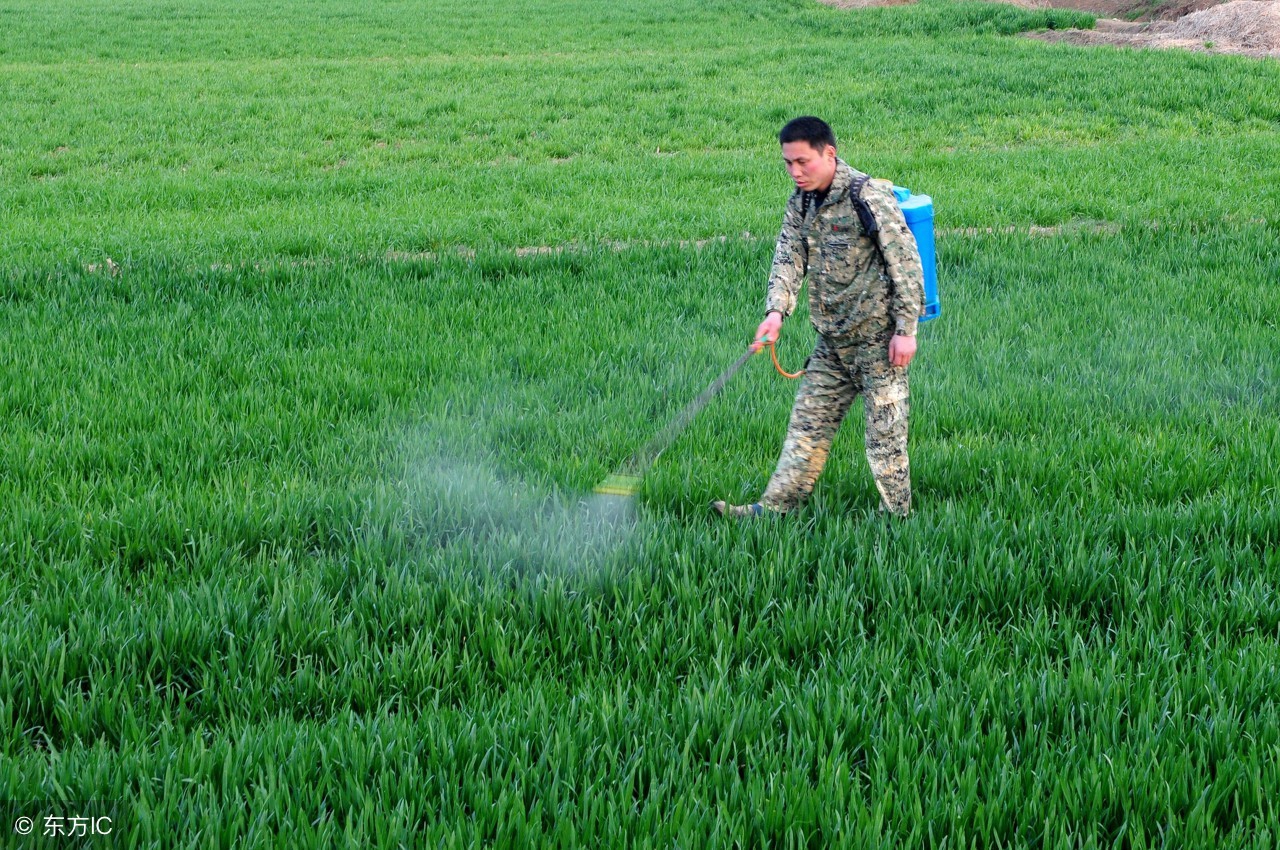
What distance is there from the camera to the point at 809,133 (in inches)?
150

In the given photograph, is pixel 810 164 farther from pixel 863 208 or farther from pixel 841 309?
pixel 841 309

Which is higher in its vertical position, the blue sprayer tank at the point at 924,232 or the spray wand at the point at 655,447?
the blue sprayer tank at the point at 924,232

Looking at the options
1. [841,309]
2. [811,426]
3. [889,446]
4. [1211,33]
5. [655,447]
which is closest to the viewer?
[889,446]

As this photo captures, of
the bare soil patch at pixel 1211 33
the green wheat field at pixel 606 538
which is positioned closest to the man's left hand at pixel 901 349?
the green wheat field at pixel 606 538

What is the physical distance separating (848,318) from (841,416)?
0.44 m

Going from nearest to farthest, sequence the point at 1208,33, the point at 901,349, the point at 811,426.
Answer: the point at 901,349 < the point at 811,426 < the point at 1208,33

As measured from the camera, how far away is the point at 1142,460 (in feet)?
14.3

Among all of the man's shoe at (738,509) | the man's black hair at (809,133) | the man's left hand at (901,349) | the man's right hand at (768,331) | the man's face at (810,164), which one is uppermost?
the man's black hair at (809,133)

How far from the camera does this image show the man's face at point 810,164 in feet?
12.6

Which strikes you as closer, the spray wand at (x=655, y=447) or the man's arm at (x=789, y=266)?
the spray wand at (x=655, y=447)

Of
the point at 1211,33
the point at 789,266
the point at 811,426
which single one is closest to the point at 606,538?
the point at 811,426

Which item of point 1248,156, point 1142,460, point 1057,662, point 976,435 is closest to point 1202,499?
point 1142,460

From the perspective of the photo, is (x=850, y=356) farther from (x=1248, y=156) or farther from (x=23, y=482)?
(x=1248, y=156)

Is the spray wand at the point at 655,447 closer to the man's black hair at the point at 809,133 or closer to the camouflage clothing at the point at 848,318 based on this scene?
the camouflage clothing at the point at 848,318
